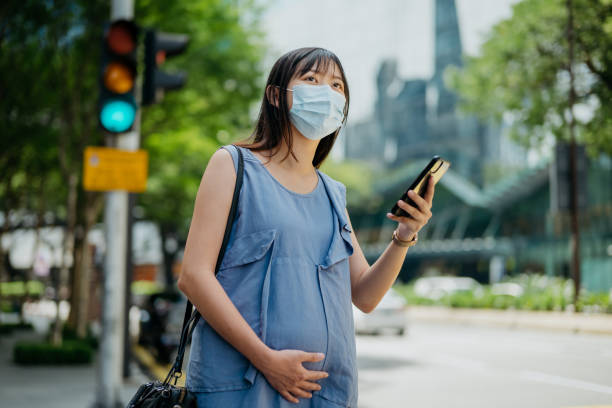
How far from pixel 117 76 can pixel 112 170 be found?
38.4 inches

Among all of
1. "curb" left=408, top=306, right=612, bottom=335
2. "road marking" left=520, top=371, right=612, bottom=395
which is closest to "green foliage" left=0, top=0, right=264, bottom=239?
"road marking" left=520, top=371, right=612, bottom=395

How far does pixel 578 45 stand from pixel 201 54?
11.4 metres

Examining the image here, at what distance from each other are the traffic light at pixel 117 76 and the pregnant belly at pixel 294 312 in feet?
12.8

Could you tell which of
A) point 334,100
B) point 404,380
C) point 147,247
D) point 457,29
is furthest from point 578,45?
point 457,29

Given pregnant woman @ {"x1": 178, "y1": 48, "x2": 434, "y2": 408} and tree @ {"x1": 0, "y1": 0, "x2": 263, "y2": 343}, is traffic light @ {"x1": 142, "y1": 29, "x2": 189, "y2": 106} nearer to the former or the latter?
pregnant woman @ {"x1": 178, "y1": 48, "x2": 434, "y2": 408}

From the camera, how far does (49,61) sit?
42.4ft

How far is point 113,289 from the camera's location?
247 inches

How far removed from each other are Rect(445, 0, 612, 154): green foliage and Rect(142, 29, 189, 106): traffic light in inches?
653

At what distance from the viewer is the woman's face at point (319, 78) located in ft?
7.04

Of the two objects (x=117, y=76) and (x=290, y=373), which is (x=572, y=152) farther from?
(x=290, y=373)

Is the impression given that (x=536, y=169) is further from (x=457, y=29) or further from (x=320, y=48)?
(x=457, y=29)

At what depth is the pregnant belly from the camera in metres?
1.87

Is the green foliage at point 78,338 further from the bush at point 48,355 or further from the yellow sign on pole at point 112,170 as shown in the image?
the yellow sign on pole at point 112,170

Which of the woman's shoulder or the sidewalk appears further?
the sidewalk
